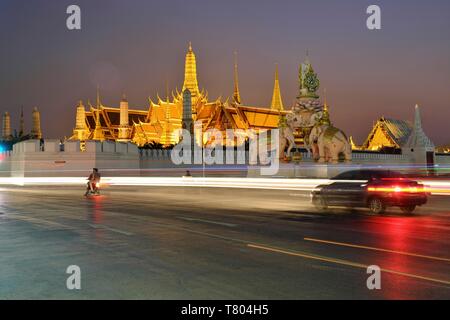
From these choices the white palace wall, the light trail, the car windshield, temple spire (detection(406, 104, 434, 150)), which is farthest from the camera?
temple spire (detection(406, 104, 434, 150))

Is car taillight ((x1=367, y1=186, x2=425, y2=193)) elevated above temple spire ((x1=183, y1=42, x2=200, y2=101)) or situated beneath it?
situated beneath

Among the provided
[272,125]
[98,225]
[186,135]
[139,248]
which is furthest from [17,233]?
[272,125]

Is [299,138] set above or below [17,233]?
above

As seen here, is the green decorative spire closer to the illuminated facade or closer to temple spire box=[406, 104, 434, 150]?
temple spire box=[406, 104, 434, 150]

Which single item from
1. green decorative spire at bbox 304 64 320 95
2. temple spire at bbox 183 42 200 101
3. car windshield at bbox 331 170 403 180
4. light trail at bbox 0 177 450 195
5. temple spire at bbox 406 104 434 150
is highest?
temple spire at bbox 183 42 200 101

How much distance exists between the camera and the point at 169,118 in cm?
8538

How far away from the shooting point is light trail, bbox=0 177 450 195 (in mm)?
26583

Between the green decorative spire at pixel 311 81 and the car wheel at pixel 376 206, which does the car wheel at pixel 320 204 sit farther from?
the green decorative spire at pixel 311 81

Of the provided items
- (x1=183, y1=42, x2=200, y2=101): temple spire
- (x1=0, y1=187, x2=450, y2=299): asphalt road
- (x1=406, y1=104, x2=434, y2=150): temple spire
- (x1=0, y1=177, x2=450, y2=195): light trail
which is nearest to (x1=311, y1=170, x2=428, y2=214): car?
(x1=0, y1=187, x2=450, y2=299): asphalt road

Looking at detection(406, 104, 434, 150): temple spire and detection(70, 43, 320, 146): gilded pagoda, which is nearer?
detection(406, 104, 434, 150): temple spire

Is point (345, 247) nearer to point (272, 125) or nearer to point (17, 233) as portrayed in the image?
point (17, 233)

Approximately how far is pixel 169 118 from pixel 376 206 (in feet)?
238

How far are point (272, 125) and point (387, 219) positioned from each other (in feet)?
240

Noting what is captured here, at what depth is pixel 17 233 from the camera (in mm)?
10641
